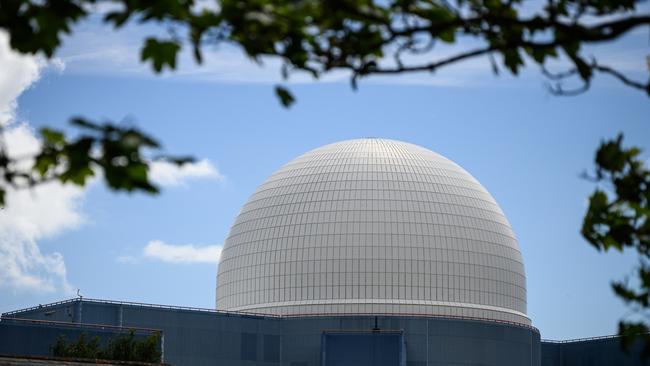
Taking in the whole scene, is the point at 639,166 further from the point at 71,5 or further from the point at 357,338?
the point at 357,338

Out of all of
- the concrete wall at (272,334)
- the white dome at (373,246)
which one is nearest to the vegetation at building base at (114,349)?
the concrete wall at (272,334)

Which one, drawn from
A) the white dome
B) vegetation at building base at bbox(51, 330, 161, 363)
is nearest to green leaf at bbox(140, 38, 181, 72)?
vegetation at building base at bbox(51, 330, 161, 363)

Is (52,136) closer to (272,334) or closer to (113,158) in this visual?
(113,158)

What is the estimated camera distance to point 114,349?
2505 inches

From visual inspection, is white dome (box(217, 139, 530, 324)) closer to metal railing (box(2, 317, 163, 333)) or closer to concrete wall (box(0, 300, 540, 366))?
concrete wall (box(0, 300, 540, 366))

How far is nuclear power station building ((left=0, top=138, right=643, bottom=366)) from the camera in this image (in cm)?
7412

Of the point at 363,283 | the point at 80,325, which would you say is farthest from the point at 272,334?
the point at 80,325

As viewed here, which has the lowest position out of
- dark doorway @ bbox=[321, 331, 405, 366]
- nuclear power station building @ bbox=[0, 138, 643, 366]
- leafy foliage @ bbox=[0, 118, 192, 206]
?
leafy foliage @ bbox=[0, 118, 192, 206]

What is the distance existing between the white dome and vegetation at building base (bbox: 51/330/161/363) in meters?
17.2

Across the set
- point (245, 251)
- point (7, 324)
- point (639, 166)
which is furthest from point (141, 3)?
point (245, 251)

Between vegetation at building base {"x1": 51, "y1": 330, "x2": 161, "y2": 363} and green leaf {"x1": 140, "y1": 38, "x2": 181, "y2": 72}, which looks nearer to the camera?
green leaf {"x1": 140, "y1": 38, "x2": 181, "y2": 72}

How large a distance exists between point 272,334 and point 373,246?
952 centimetres

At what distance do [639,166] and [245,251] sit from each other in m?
72.1

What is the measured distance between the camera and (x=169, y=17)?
8.91 m
